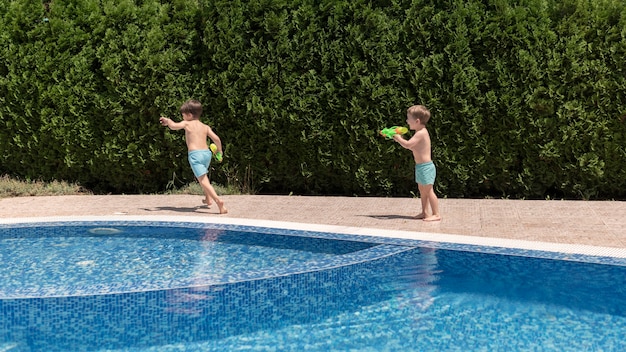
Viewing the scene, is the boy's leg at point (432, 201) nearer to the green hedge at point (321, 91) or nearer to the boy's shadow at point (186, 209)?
the green hedge at point (321, 91)

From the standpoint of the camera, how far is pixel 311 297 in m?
6.07

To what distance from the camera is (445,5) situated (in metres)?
10.8

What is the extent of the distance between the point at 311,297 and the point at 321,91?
18.7 feet

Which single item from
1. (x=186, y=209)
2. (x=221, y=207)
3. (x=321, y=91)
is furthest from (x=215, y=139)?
(x=321, y=91)

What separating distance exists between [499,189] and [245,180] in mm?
3921

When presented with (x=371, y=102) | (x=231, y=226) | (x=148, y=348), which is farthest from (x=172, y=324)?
(x=371, y=102)

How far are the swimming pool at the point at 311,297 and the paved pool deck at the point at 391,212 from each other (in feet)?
2.94

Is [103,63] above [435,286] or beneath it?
above

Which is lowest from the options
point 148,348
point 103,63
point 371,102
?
point 148,348

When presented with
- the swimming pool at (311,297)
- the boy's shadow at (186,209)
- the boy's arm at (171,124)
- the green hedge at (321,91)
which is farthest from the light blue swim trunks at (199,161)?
the green hedge at (321,91)

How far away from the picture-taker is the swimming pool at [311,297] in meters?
5.12

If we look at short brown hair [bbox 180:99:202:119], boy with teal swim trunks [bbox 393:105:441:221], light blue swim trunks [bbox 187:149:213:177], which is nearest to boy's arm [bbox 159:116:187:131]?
→ short brown hair [bbox 180:99:202:119]

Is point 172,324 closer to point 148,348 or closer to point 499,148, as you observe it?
point 148,348

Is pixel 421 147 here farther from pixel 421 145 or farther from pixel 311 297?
pixel 311 297
